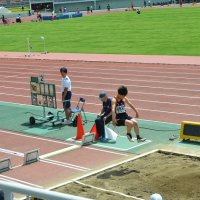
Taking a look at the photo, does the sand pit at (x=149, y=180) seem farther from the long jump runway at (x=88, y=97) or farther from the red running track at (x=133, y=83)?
the red running track at (x=133, y=83)

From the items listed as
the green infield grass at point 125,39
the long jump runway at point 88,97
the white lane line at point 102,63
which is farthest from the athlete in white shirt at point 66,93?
the green infield grass at point 125,39

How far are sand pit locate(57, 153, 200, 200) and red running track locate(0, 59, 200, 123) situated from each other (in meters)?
4.65

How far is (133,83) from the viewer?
76.8 ft

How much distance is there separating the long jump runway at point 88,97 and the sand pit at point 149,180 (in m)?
0.71

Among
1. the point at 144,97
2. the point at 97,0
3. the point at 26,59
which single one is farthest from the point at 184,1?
the point at 144,97

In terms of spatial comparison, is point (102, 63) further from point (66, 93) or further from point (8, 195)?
point (8, 195)

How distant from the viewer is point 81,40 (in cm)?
4578

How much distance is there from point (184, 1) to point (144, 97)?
82.6 meters

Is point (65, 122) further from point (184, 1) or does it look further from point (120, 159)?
point (184, 1)

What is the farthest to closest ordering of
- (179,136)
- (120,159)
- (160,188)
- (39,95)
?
(39,95) → (179,136) → (120,159) → (160,188)

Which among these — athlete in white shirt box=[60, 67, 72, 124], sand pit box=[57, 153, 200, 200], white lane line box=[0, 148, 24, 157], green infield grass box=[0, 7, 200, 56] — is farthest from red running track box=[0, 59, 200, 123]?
green infield grass box=[0, 7, 200, 56]

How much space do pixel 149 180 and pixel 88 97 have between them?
10570 millimetres

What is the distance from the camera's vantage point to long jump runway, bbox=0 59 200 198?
39.3ft

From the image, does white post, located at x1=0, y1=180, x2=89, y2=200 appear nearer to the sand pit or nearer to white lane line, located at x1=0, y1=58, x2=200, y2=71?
the sand pit
